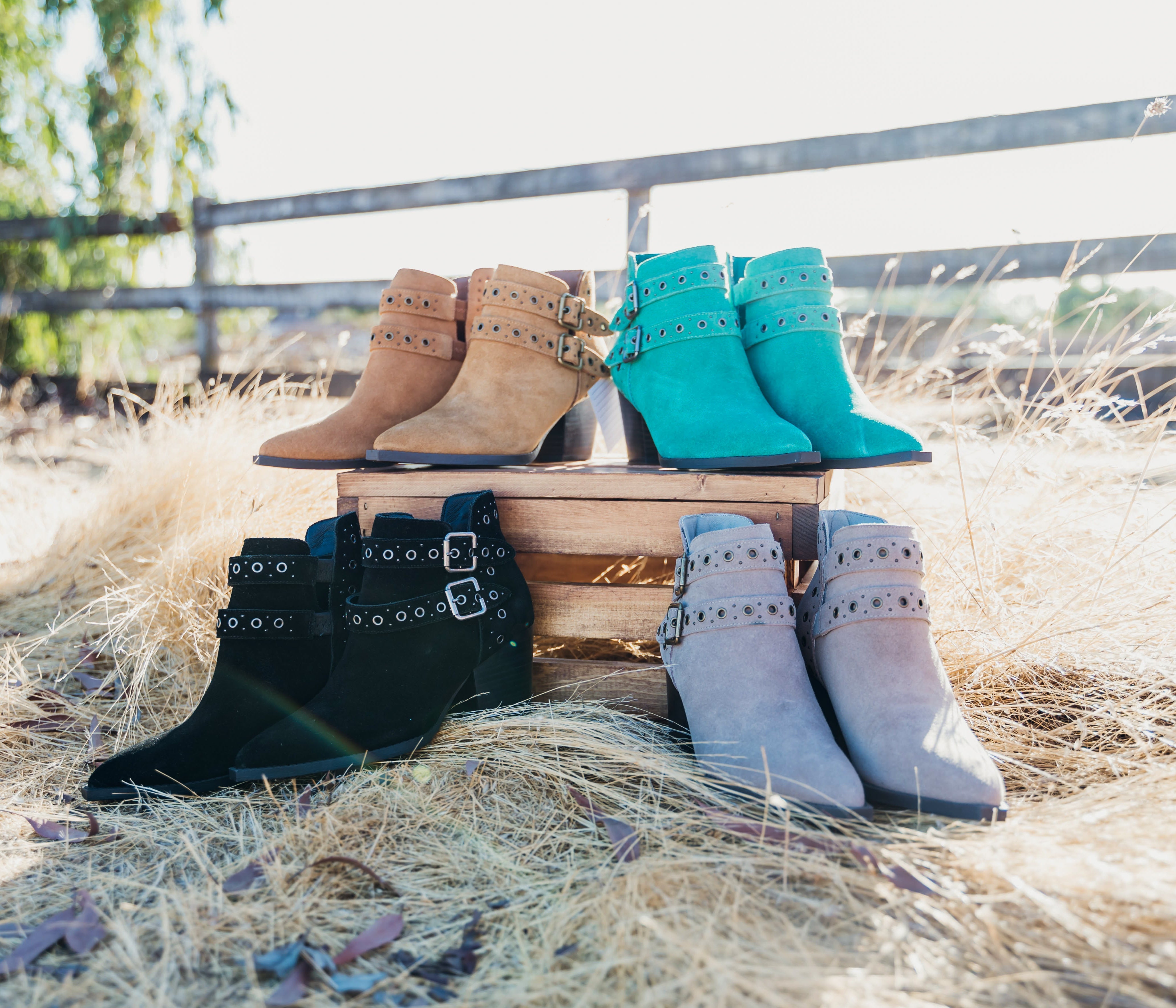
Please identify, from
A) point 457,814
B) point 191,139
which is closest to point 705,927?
point 457,814

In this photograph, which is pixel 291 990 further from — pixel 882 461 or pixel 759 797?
pixel 882 461

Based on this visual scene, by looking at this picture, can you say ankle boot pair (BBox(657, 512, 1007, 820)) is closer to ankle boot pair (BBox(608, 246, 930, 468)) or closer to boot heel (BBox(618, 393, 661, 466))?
ankle boot pair (BBox(608, 246, 930, 468))

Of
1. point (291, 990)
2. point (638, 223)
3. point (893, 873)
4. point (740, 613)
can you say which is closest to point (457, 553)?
point (740, 613)

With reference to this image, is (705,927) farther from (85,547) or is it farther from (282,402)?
(282,402)

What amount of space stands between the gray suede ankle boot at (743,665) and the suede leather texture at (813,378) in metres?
0.26

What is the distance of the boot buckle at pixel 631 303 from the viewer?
1.59 meters

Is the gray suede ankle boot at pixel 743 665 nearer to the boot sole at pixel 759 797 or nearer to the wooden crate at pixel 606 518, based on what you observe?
the boot sole at pixel 759 797

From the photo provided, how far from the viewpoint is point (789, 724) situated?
1.08 m

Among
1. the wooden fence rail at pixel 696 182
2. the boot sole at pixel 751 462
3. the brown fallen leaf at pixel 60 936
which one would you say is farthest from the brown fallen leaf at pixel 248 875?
the wooden fence rail at pixel 696 182

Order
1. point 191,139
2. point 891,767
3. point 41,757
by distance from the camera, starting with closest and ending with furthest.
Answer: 1. point 891,767
2. point 41,757
3. point 191,139

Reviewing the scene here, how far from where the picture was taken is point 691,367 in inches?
58.9

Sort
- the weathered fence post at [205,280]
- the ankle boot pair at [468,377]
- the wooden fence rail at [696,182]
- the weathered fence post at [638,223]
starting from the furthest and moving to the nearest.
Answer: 1. the weathered fence post at [205,280]
2. the weathered fence post at [638,223]
3. the wooden fence rail at [696,182]
4. the ankle boot pair at [468,377]

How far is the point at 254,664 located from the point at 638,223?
2354 millimetres

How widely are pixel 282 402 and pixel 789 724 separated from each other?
8.44ft
